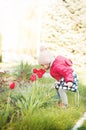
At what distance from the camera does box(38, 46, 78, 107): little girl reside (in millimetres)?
5168

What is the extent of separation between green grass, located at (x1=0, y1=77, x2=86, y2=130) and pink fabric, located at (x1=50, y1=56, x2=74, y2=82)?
24 centimetres

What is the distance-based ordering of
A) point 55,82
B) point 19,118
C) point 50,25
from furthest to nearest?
1. point 50,25
2. point 55,82
3. point 19,118

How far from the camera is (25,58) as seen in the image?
5.82 metres

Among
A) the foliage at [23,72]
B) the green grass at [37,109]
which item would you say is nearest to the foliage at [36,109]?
the green grass at [37,109]

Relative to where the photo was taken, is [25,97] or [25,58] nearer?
[25,97]

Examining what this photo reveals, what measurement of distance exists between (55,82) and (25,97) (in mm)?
536

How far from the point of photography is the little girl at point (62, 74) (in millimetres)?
5168

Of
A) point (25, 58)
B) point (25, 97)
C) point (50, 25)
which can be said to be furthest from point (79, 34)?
point (25, 97)

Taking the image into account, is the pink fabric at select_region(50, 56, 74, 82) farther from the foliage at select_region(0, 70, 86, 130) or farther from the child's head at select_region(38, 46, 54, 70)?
the foliage at select_region(0, 70, 86, 130)

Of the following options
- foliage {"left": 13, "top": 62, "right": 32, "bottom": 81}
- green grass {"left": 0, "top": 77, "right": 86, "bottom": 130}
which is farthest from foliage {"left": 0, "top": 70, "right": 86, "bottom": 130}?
foliage {"left": 13, "top": 62, "right": 32, "bottom": 81}

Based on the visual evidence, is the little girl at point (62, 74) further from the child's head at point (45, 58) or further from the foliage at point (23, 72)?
the foliage at point (23, 72)

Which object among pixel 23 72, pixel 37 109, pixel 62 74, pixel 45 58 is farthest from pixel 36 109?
pixel 23 72

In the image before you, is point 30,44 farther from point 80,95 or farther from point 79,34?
point 80,95

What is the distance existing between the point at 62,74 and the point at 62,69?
66mm
